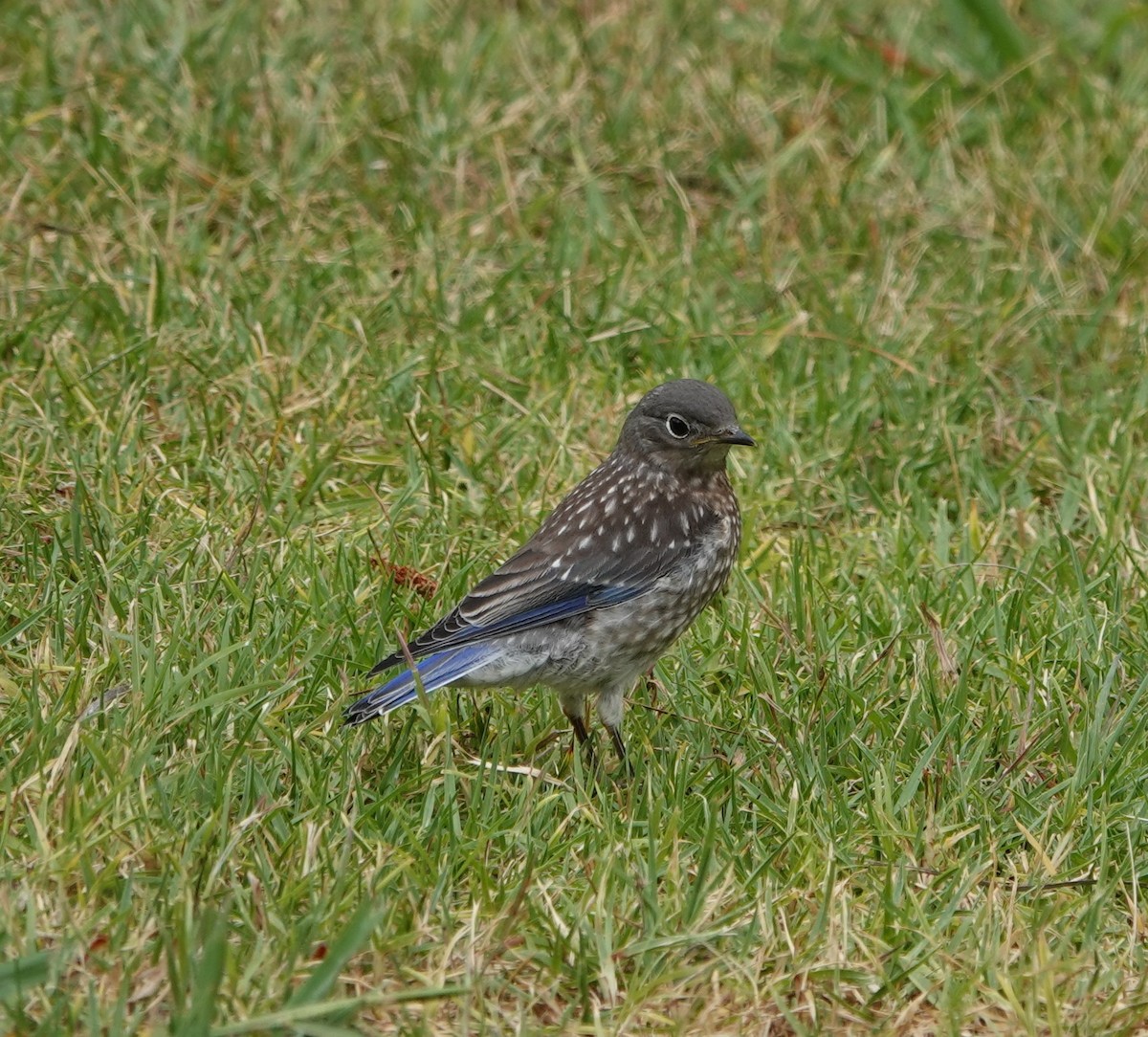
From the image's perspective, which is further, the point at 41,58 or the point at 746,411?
the point at 41,58

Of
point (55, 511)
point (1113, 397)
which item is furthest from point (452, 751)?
point (1113, 397)

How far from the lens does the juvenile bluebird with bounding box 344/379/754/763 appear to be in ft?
17.7

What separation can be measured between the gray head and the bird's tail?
1.05 metres

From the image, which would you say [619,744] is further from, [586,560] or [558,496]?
[558,496]

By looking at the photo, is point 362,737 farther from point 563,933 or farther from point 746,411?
point 746,411

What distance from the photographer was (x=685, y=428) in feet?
19.8

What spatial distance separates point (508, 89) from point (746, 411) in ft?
8.44

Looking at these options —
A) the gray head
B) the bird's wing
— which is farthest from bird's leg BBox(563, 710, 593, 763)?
the gray head

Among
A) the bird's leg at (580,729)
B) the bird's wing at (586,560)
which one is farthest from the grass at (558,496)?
the bird's wing at (586,560)

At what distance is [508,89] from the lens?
359 inches

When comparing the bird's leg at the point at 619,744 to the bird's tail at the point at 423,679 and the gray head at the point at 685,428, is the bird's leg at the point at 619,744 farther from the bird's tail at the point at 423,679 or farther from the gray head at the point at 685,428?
the gray head at the point at 685,428

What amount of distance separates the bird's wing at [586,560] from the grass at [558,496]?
1.16 ft

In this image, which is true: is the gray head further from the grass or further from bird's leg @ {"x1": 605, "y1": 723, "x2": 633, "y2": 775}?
bird's leg @ {"x1": 605, "y1": 723, "x2": 633, "y2": 775}

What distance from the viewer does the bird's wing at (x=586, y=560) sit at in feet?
17.8
